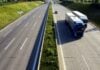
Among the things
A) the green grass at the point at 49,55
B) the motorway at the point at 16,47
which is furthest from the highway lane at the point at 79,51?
the motorway at the point at 16,47

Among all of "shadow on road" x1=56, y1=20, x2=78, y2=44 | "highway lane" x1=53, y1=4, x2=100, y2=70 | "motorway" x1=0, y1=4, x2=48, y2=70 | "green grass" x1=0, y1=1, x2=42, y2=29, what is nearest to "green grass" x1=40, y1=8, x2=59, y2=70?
"highway lane" x1=53, y1=4, x2=100, y2=70

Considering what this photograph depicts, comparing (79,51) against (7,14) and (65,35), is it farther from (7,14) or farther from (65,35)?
(7,14)

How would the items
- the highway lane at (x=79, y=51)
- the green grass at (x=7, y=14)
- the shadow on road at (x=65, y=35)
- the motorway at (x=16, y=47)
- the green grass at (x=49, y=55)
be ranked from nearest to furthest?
the green grass at (x=49, y=55), the motorway at (x=16, y=47), the highway lane at (x=79, y=51), the shadow on road at (x=65, y=35), the green grass at (x=7, y=14)

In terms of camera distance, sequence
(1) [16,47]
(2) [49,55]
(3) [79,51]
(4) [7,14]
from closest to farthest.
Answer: (2) [49,55] → (3) [79,51] → (1) [16,47] → (4) [7,14]

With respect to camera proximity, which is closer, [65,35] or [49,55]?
[49,55]

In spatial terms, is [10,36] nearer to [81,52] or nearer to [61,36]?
[61,36]

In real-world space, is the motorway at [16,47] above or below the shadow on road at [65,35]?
above

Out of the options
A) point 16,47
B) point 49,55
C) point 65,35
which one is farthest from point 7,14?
point 49,55

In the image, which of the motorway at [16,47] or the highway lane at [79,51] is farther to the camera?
the highway lane at [79,51]

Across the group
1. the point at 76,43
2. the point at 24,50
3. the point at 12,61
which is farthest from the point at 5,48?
the point at 76,43

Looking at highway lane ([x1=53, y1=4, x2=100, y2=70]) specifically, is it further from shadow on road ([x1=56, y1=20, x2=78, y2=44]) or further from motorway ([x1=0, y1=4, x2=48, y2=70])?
motorway ([x1=0, y1=4, x2=48, y2=70])

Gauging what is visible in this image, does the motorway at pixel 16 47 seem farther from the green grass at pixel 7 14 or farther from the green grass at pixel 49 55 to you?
the green grass at pixel 7 14
